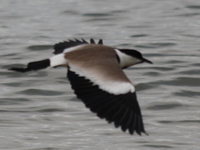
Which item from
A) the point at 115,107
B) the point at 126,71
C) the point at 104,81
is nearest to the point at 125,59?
the point at 104,81

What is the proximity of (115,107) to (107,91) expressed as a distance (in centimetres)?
19

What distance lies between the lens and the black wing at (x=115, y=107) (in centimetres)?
580

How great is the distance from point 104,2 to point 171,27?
8.38 ft

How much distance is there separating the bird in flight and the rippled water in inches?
43.0

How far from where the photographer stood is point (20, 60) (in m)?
10.5

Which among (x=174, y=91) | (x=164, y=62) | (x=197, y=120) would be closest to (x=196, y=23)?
(x=164, y=62)

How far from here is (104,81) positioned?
6109 mm

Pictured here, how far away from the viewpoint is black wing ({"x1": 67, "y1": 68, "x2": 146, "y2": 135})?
580cm

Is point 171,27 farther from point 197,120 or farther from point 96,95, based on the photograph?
point 96,95

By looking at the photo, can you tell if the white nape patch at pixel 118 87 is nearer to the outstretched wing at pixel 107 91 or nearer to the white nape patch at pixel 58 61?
the outstretched wing at pixel 107 91

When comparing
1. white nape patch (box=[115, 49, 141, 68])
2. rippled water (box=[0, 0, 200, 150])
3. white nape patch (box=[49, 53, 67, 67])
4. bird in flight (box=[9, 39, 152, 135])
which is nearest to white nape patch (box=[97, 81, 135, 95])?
bird in flight (box=[9, 39, 152, 135])

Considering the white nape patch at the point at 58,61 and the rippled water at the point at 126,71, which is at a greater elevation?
the white nape patch at the point at 58,61

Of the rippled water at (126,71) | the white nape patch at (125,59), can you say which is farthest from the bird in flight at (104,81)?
the rippled water at (126,71)

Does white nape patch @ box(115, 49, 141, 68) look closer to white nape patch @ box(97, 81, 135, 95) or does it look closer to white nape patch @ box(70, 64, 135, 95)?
white nape patch @ box(70, 64, 135, 95)
